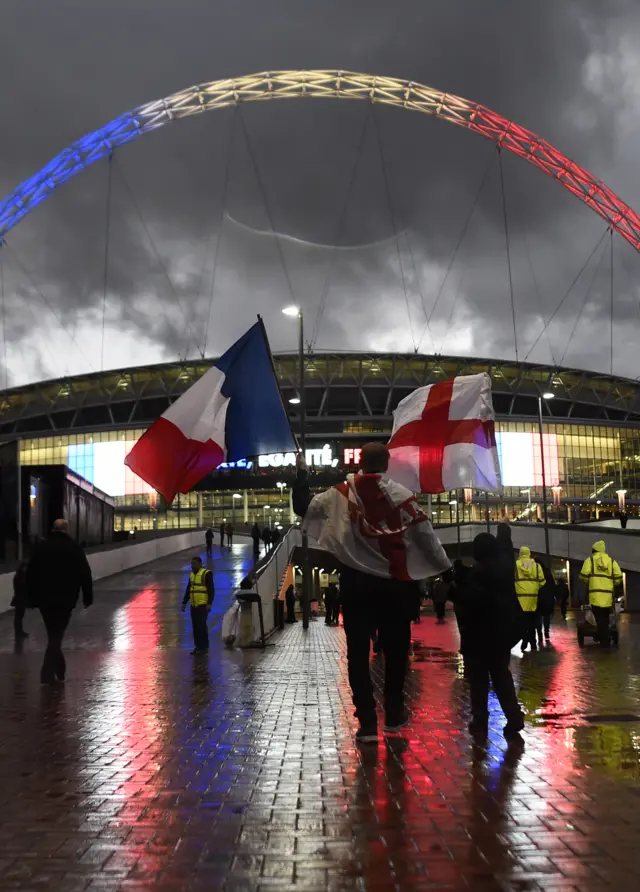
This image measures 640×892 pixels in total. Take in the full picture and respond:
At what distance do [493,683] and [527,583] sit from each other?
810cm

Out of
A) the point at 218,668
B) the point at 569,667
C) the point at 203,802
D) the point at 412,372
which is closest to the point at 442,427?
the point at 569,667

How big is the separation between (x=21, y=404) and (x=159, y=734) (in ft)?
335

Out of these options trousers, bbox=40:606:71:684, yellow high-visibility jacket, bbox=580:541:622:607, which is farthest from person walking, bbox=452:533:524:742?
yellow high-visibility jacket, bbox=580:541:622:607

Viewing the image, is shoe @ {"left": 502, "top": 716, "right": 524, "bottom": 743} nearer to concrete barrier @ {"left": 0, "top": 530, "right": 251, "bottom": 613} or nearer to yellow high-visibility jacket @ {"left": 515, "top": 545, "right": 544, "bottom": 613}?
yellow high-visibility jacket @ {"left": 515, "top": 545, "right": 544, "bottom": 613}

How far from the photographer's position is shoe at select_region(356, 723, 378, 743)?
22.6 feet

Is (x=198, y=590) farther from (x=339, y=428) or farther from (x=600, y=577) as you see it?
(x=339, y=428)

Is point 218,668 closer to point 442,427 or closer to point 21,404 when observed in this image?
point 442,427

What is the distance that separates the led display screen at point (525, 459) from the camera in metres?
96.3

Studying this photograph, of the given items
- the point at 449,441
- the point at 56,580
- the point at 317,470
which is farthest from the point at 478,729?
the point at 317,470

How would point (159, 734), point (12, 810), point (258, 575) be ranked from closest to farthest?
point (12, 810), point (159, 734), point (258, 575)

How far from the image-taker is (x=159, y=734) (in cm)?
759

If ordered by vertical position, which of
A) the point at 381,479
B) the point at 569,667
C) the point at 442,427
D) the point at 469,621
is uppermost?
the point at 442,427

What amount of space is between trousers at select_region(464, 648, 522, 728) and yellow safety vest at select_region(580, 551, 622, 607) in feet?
25.6

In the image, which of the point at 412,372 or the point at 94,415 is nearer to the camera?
the point at 412,372
